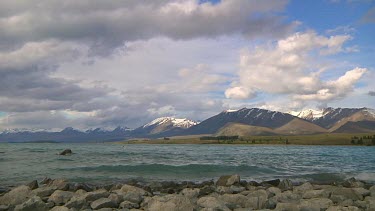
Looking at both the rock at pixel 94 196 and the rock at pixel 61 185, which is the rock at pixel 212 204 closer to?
the rock at pixel 94 196

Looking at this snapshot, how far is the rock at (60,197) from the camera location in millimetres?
18256

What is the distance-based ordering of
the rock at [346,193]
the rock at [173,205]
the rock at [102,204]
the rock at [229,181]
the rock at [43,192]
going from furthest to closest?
the rock at [229,181], the rock at [346,193], the rock at [43,192], the rock at [102,204], the rock at [173,205]

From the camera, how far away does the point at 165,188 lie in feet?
81.0

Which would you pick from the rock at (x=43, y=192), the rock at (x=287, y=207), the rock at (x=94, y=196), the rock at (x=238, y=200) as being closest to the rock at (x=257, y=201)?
the rock at (x=238, y=200)

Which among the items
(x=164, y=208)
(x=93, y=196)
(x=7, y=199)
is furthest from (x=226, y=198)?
(x=7, y=199)

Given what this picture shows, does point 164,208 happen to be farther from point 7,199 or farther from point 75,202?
point 7,199

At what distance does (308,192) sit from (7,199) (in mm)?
15600

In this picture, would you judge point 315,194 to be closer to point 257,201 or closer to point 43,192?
point 257,201

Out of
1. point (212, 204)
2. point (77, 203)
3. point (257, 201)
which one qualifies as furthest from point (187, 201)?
point (77, 203)

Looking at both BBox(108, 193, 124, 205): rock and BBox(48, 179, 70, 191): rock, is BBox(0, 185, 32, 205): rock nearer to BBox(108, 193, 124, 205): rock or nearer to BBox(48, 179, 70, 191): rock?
BBox(48, 179, 70, 191): rock

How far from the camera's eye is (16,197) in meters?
19.0

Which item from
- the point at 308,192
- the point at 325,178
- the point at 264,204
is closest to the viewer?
the point at 264,204

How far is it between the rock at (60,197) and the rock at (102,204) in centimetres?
247

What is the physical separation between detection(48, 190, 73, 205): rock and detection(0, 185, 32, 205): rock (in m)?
1.60
